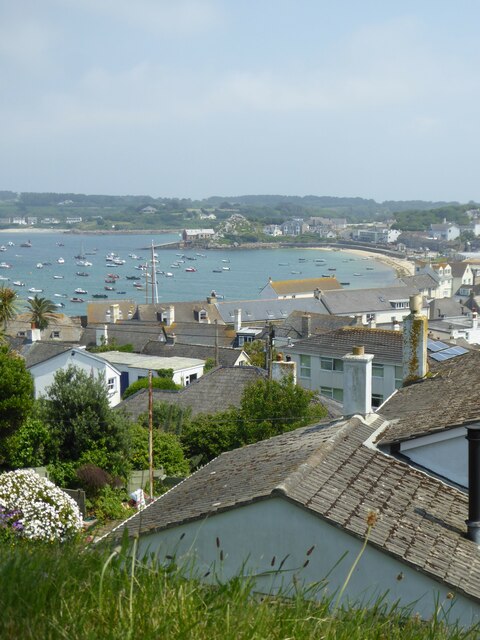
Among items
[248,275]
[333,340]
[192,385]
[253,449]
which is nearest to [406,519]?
[253,449]

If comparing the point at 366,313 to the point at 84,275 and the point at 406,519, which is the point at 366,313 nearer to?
the point at 406,519

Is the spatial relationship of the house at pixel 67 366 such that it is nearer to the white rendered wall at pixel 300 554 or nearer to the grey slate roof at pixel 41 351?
the grey slate roof at pixel 41 351

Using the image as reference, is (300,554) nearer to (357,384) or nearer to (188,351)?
(357,384)

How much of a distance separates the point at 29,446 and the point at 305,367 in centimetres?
1818

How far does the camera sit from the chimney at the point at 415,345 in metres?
13.7

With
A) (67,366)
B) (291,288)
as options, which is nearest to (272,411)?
(67,366)

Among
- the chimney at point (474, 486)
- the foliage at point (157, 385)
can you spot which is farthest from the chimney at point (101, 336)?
the chimney at point (474, 486)

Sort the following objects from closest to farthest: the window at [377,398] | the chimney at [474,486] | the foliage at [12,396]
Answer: the chimney at [474,486] < the foliage at [12,396] < the window at [377,398]

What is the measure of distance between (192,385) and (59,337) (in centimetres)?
3256

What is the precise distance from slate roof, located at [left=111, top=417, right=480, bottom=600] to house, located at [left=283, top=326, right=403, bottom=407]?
922 inches

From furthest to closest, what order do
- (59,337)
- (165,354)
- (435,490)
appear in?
(59,337)
(165,354)
(435,490)

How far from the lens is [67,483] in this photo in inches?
732

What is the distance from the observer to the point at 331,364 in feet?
115

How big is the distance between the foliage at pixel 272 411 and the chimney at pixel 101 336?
109 ft
